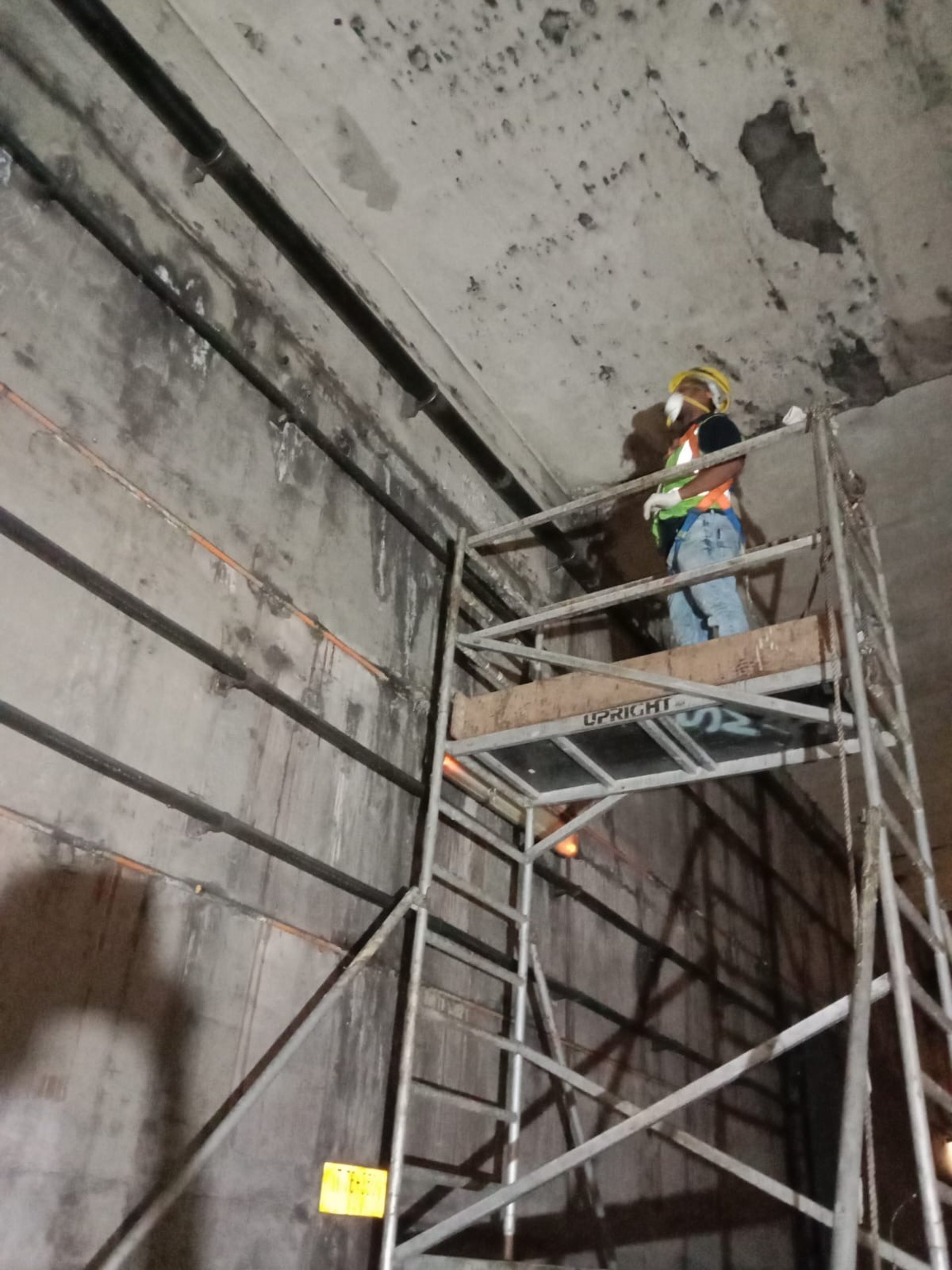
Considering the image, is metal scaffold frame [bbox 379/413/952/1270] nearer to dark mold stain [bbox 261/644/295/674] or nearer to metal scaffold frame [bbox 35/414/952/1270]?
metal scaffold frame [bbox 35/414/952/1270]

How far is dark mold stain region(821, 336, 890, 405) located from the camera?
4734 millimetres

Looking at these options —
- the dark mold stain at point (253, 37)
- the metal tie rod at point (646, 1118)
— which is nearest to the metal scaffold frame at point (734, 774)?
the metal tie rod at point (646, 1118)

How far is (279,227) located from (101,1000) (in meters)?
3.18

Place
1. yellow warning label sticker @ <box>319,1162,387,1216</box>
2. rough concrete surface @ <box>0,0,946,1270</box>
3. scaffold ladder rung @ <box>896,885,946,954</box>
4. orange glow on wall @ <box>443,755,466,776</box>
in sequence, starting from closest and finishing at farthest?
rough concrete surface @ <box>0,0,946,1270</box>, scaffold ladder rung @ <box>896,885,946,954</box>, yellow warning label sticker @ <box>319,1162,387,1216</box>, orange glow on wall @ <box>443,755,466,776</box>

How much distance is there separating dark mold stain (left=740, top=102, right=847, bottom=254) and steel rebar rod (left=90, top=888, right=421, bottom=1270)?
347cm

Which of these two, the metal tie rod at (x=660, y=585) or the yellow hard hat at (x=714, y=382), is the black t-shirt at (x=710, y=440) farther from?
the yellow hard hat at (x=714, y=382)

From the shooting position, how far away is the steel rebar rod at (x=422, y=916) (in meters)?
3.14

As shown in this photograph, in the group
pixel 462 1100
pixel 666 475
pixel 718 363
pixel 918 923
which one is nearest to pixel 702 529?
pixel 666 475

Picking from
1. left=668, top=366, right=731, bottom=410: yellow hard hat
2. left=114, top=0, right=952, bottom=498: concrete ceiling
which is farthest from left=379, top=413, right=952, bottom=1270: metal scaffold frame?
left=114, top=0, right=952, bottom=498: concrete ceiling

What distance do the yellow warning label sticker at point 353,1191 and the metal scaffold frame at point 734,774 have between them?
50 millimetres

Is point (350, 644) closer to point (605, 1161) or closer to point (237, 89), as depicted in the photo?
point (237, 89)

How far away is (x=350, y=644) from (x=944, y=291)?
3.33m

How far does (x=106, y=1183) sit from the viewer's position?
95.3 inches

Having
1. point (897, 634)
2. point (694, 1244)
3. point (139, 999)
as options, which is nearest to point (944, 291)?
point (897, 634)
